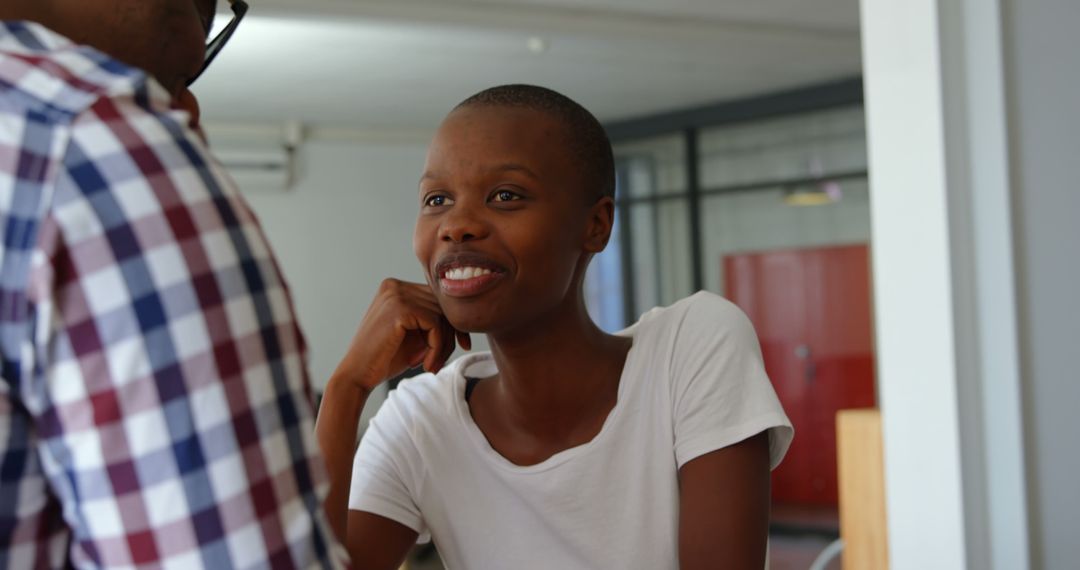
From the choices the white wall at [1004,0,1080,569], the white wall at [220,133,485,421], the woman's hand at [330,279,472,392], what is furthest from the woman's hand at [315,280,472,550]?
the white wall at [220,133,485,421]

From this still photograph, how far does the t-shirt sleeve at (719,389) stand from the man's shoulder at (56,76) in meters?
0.67

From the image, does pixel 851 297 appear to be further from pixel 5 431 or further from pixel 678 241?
pixel 5 431

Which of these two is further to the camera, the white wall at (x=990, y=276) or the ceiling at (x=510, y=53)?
the ceiling at (x=510, y=53)

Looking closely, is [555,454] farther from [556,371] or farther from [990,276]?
[990,276]

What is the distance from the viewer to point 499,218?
112cm

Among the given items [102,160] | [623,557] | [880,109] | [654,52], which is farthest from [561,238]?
[654,52]

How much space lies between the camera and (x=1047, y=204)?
2418 mm

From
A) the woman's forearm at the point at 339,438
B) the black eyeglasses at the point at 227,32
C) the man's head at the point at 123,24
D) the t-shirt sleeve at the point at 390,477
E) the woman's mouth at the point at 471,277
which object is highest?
the black eyeglasses at the point at 227,32

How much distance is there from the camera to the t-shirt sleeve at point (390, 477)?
45.6 inches

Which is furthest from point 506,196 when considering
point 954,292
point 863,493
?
point 863,493

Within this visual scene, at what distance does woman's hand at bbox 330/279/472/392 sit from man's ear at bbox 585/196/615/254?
181 mm

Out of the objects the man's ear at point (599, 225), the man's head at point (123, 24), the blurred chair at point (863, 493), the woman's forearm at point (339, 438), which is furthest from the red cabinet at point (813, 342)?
the man's head at point (123, 24)

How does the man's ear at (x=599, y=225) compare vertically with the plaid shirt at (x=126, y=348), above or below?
above

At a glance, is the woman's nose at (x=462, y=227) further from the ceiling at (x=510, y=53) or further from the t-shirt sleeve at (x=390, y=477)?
the ceiling at (x=510, y=53)
